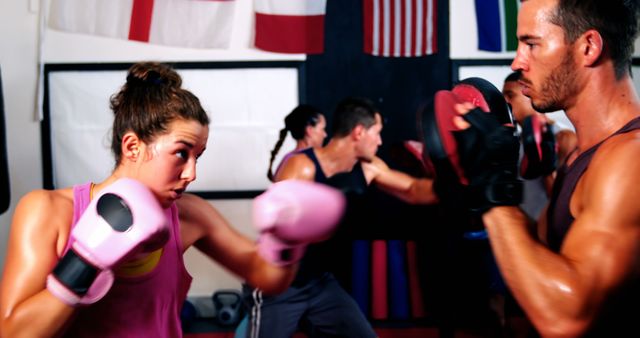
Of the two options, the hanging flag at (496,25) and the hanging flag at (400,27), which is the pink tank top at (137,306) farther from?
the hanging flag at (496,25)

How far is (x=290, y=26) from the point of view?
162 inches

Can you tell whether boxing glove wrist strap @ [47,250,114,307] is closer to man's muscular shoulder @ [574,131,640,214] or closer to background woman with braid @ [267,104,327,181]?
man's muscular shoulder @ [574,131,640,214]

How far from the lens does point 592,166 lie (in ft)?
4.00

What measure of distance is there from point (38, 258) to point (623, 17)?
1437 millimetres

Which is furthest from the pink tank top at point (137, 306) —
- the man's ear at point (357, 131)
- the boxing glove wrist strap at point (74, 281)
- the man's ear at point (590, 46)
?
the man's ear at point (357, 131)

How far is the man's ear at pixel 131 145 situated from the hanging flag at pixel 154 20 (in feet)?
9.29

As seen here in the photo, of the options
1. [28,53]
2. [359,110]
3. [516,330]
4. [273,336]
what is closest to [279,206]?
[273,336]

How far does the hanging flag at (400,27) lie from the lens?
13.4 feet

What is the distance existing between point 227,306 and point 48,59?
2219 millimetres

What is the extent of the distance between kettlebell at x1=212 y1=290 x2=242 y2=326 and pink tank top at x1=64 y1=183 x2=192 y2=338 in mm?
2445

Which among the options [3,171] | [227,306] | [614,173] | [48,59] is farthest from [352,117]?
[48,59]

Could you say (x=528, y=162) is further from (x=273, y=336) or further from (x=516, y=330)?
(x=516, y=330)

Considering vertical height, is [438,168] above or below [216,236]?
above

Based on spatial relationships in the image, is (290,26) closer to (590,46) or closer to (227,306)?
(227,306)
